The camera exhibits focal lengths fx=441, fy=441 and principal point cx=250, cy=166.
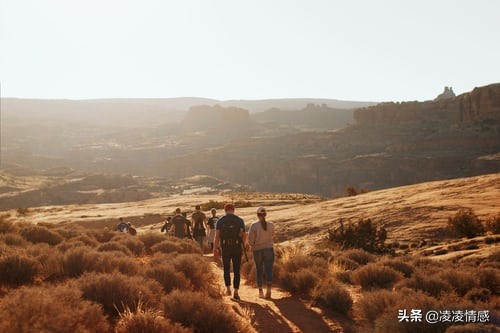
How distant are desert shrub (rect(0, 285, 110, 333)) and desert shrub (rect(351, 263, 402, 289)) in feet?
22.8

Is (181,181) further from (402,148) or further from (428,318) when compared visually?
(428,318)

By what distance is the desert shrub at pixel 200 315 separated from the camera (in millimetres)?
6102

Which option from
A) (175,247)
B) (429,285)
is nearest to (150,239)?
(175,247)

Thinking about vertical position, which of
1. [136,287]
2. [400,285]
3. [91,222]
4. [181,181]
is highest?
[136,287]

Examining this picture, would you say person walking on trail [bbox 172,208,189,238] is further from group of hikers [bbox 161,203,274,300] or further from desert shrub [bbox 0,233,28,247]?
group of hikers [bbox 161,203,274,300]

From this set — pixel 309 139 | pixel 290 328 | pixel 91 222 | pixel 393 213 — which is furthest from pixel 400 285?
pixel 309 139

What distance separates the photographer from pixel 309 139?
Answer: 13388cm

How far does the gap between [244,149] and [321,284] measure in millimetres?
126718

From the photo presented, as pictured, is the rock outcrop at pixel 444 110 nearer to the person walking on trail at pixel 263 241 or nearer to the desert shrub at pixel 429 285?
the desert shrub at pixel 429 285

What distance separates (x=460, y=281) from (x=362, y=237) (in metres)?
8.46

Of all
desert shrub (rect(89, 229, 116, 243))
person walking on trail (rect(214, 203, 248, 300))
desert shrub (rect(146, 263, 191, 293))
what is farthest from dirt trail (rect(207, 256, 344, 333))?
desert shrub (rect(89, 229, 116, 243))

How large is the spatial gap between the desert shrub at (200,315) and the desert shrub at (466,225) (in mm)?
13791

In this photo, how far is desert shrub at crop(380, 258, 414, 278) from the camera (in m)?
11.1

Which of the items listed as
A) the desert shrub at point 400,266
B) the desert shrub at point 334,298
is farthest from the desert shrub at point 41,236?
the desert shrub at point 400,266
